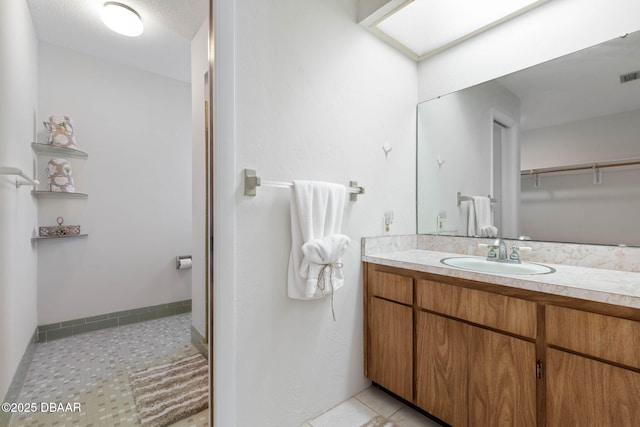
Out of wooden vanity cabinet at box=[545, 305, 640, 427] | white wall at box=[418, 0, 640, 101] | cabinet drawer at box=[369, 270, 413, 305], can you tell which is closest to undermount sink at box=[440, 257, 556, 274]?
cabinet drawer at box=[369, 270, 413, 305]

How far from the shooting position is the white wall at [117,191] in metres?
1.88

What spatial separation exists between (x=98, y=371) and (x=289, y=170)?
1736 mm

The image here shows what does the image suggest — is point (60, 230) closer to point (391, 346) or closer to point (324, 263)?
point (324, 263)

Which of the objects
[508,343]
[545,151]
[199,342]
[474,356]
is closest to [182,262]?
[199,342]

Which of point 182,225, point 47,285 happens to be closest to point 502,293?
point 182,225

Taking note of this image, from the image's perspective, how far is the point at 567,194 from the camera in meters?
1.38

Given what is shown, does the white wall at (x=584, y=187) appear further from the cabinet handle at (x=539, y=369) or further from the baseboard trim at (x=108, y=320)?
the baseboard trim at (x=108, y=320)

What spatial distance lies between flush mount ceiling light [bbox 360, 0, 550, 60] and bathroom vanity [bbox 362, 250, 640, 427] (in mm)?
1463

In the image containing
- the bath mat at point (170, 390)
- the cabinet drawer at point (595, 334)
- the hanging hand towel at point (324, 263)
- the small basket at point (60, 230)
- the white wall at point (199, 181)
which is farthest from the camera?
the small basket at point (60, 230)

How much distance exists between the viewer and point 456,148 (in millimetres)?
1847

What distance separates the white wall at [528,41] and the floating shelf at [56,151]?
2.67 m

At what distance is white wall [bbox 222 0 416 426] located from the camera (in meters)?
1.12

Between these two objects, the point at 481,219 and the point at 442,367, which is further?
the point at 481,219

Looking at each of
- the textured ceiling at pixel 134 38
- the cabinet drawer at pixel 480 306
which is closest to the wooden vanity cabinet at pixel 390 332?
the cabinet drawer at pixel 480 306
